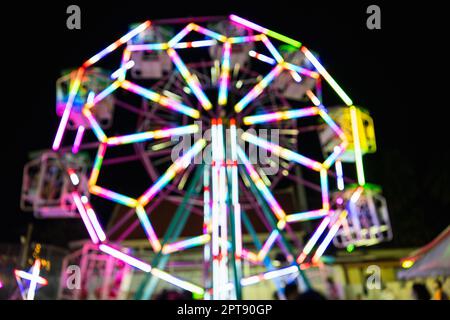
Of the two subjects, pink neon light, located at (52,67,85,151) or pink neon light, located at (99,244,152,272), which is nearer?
pink neon light, located at (99,244,152,272)

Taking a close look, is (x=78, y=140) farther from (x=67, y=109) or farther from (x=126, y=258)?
(x=126, y=258)

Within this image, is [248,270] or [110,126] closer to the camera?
[110,126]

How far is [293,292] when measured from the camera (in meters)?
3.65

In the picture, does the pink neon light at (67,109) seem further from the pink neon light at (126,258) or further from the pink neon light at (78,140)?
the pink neon light at (126,258)

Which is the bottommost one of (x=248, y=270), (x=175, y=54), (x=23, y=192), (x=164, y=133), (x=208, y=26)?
(x=248, y=270)

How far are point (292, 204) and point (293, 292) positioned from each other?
470 inches

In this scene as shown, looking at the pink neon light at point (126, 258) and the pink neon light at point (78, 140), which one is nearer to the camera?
the pink neon light at point (126, 258)

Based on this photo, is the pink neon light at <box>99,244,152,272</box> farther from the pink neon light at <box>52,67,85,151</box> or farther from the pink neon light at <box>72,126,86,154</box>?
the pink neon light at <box>52,67,85,151</box>

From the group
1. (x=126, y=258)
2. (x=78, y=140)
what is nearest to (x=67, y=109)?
(x=78, y=140)

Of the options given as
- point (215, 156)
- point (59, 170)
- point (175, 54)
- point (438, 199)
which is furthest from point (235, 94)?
point (438, 199)

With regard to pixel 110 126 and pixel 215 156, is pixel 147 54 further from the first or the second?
pixel 215 156

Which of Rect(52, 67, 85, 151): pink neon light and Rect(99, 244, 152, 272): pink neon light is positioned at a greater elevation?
Rect(52, 67, 85, 151): pink neon light

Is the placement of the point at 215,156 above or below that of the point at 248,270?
above

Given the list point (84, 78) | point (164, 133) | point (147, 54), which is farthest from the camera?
point (147, 54)
